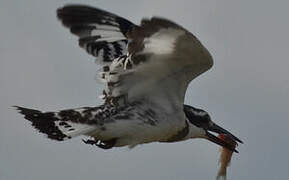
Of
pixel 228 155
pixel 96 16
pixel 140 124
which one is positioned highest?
pixel 96 16

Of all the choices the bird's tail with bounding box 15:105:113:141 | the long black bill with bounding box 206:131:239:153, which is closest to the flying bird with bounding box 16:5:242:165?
the bird's tail with bounding box 15:105:113:141

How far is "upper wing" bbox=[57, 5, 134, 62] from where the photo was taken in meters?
13.7

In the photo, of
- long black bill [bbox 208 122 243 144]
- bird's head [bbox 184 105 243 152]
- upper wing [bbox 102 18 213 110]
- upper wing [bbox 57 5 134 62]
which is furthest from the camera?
long black bill [bbox 208 122 243 144]

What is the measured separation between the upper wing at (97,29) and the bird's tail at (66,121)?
1.01 metres

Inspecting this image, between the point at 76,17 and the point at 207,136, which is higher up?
the point at 76,17

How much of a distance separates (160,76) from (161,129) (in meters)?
0.63

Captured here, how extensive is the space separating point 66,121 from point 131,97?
891 millimetres

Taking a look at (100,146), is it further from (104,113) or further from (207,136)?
(207,136)

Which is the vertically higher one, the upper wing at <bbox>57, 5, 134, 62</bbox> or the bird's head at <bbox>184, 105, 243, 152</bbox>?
the upper wing at <bbox>57, 5, 134, 62</bbox>

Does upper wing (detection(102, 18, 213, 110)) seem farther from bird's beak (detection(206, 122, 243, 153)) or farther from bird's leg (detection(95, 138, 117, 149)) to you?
bird's beak (detection(206, 122, 243, 153))

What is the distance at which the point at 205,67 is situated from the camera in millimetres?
12727

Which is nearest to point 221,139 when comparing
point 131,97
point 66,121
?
point 131,97

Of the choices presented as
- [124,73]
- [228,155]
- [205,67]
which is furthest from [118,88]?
[228,155]

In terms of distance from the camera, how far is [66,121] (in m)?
12.8
